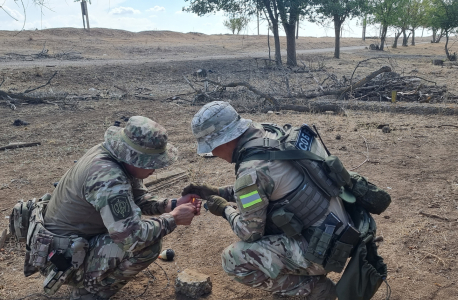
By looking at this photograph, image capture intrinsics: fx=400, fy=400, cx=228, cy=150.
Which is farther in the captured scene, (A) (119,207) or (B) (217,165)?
(B) (217,165)

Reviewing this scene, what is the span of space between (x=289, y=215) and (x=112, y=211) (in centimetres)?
103

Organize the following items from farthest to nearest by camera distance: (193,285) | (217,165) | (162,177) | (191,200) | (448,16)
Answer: (448,16) < (217,165) < (162,177) < (191,200) < (193,285)

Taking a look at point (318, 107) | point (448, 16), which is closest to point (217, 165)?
point (318, 107)

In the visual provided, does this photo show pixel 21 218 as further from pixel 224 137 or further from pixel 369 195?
pixel 369 195

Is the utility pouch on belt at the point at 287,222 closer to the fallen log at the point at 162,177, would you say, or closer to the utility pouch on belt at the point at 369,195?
the utility pouch on belt at the point at 369,195

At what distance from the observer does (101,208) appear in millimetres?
2371

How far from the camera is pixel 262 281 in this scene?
8.13 feet

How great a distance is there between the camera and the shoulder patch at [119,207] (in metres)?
2.36

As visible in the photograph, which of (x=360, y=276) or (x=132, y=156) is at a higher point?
(x=132, y=156)

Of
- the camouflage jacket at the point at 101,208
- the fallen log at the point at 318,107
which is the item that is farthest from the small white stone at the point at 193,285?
the fallen log at the point at 318,107

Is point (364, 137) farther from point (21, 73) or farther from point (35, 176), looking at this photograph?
point (21, 73)

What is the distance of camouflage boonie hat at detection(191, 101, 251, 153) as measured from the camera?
2.47 meters

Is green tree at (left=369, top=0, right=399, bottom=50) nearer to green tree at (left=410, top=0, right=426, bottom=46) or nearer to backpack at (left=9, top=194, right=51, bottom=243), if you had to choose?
green tree at (left=410, top=0, right=426, bottom=46)

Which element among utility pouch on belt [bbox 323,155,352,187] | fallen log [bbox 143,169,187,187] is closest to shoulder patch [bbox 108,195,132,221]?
utility pouch on belt [bbox 323,155,352,187]
